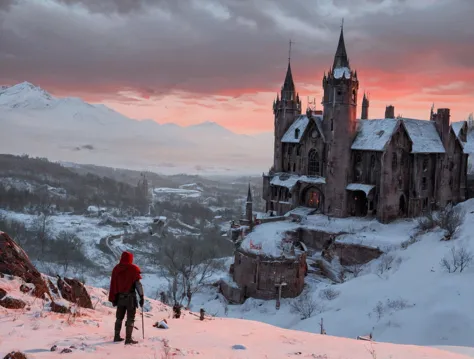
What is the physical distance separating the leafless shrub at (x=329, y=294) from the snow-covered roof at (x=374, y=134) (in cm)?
1806

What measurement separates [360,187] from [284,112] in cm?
1416

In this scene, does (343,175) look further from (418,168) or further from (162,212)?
(162,212)

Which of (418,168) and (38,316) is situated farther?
(418,168)

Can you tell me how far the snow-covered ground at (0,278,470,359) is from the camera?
352 inches

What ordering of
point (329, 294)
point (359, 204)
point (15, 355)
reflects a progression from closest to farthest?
point (15, 355) → point (329, 294) → point (359, 204)

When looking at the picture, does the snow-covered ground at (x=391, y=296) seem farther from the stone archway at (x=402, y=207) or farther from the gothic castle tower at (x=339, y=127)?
the gothic castle tower at (x=339, y=127)

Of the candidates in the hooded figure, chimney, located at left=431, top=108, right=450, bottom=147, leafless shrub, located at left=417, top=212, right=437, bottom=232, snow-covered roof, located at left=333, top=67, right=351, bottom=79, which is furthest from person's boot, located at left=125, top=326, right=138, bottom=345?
chimney, located at left=431, top=108, right=450, bottom=147

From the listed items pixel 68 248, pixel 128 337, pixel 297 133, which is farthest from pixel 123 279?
pixel 68 248

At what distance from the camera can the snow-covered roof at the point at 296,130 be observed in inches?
2001

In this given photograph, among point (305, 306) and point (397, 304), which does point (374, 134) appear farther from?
point (397, 304)

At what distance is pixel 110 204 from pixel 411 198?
109 m

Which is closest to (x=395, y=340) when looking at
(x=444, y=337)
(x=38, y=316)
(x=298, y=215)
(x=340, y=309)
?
(x=444, y=337)

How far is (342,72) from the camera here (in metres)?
45.6

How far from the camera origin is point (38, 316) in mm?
10656
